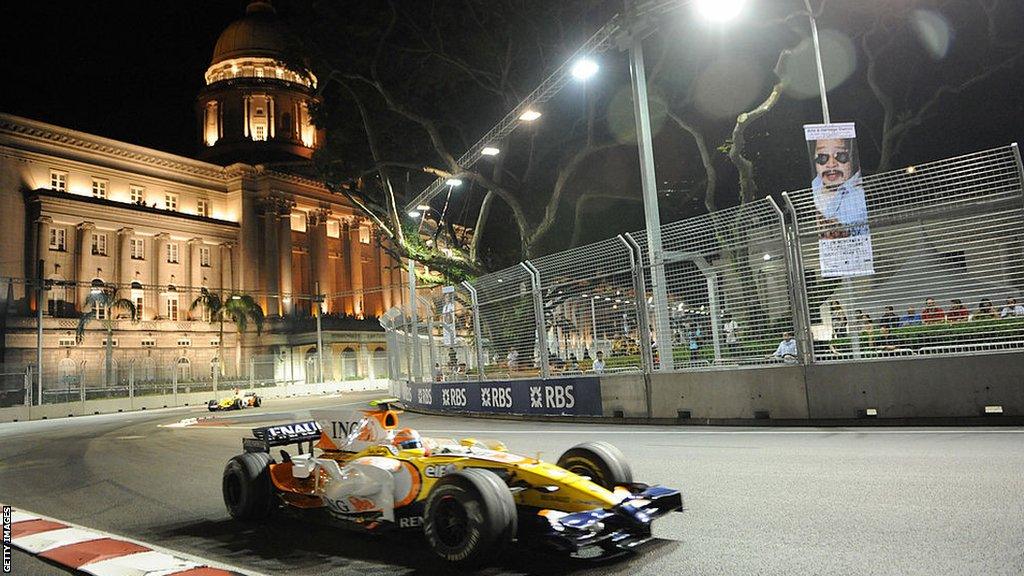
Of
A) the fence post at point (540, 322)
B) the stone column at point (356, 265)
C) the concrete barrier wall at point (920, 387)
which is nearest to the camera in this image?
the concrete barrier wall at point (920, 387)

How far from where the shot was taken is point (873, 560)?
12.8 feet

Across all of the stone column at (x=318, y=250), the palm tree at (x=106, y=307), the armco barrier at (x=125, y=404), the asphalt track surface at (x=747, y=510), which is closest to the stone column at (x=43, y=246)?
the palm tree at (x=106, y=307)

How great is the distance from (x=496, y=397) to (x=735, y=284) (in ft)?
22.4

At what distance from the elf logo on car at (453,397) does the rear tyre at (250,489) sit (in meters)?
12.0

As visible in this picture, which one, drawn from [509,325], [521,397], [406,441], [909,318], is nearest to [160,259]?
[509,325]

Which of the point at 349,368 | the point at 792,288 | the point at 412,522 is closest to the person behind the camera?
the point at 412,522

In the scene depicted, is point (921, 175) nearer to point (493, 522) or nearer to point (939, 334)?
point (939, 334)

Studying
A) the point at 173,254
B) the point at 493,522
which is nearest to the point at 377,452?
the point at 493,522

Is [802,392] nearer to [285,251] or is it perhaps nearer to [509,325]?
[509,325]

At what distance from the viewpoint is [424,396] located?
21.1 m

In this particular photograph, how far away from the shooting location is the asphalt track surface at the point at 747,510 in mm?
4090

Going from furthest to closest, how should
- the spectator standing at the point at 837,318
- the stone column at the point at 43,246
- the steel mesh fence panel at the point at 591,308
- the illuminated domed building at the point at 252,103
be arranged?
the illuminated domed building at the point at 252,103 < the stone column at the point at 43,246 < the steel mesh fence panel at the point at 591,308 < the spectator standing at the point at 837,318

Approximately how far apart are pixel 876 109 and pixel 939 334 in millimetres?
15838

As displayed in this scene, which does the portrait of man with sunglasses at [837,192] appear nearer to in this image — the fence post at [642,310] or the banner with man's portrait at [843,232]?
the banner with man's portrait at [843,232]
